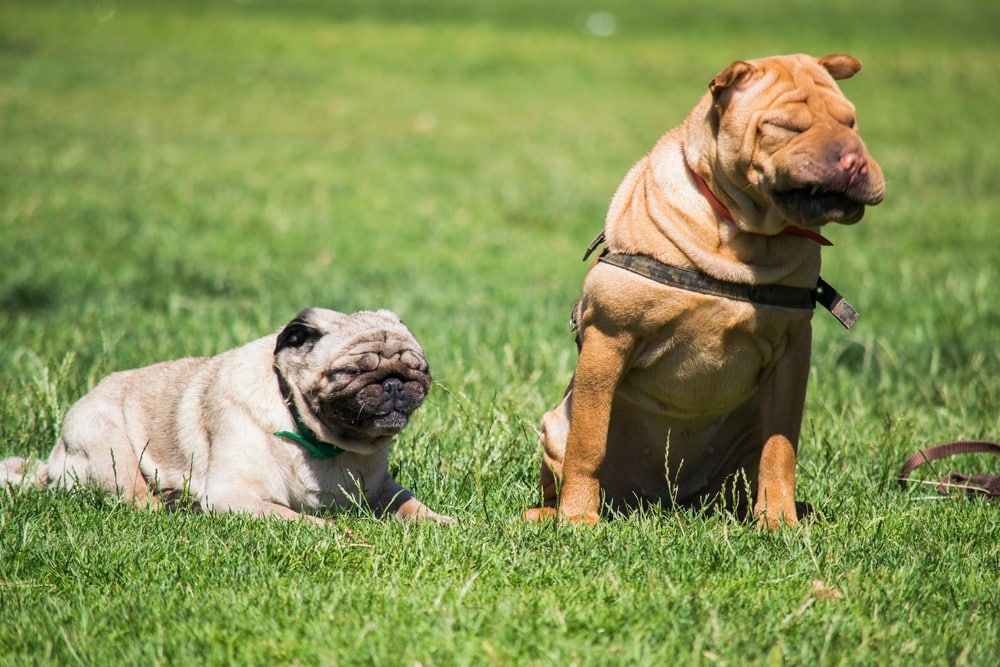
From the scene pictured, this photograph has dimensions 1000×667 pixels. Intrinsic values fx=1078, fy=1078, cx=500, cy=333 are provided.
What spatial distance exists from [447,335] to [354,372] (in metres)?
2.88

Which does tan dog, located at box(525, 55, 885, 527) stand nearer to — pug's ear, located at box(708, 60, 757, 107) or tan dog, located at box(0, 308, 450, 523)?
pug's ear, located at box(708, 60, 757, 107)

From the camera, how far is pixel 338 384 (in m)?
4.14

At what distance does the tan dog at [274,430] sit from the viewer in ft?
13.7

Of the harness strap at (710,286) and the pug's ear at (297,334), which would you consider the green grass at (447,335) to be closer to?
the pug's ear at (297,334)

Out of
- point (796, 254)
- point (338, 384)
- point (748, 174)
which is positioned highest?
point (748, 174)

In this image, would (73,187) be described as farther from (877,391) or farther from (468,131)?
(877,391)

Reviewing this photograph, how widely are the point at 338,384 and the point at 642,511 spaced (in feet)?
4.18

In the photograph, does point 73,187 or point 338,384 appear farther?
point 73,187

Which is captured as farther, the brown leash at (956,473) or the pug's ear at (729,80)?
the brown leash at (956,473)

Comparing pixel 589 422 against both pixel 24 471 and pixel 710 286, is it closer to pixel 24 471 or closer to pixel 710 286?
pixel 710 286

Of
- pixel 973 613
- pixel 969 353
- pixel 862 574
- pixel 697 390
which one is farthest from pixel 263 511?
pixel 969 353

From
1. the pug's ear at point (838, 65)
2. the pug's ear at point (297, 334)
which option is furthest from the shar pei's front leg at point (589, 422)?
the pug's ear at point (838, 65)

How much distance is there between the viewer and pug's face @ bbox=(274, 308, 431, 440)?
13.6ft

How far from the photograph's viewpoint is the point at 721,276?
152 inches
